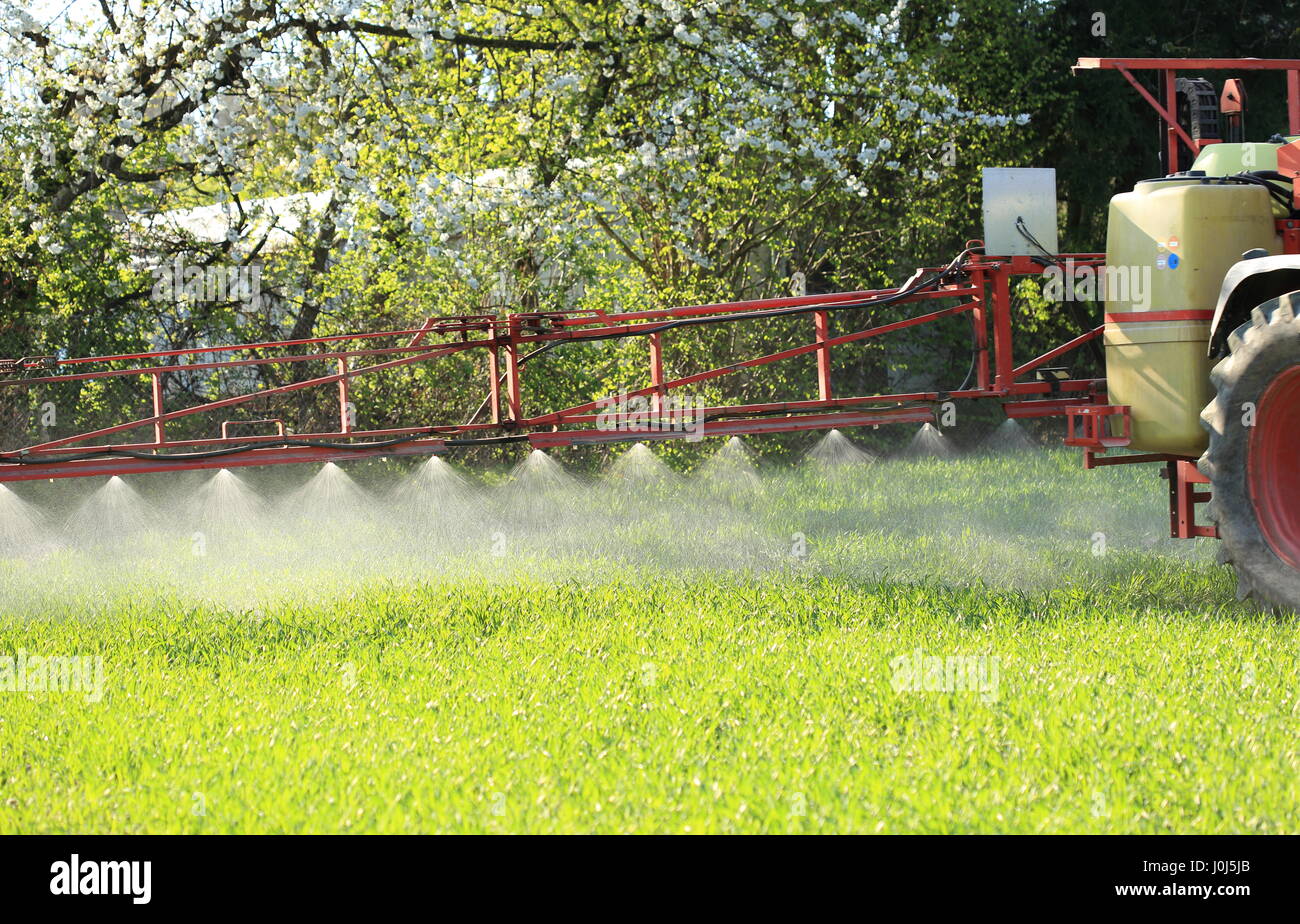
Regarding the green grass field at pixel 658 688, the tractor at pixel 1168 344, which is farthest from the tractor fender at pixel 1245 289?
the green grass field at pixel 658 688

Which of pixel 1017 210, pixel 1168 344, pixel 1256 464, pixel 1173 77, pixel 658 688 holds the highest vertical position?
pixel 1173 77

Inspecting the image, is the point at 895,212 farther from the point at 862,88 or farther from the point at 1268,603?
the point at 1268,603

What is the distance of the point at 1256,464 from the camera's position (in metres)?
5.59

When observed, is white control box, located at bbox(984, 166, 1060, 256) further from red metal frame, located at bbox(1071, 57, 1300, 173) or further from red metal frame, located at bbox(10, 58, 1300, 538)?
red metal frame, located at bbox(1071, 57, 1300, 173)

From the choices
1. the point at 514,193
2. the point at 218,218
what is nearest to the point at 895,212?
the point at 514,193

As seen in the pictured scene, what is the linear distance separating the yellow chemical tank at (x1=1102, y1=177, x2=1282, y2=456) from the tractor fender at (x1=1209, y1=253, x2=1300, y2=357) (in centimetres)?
12

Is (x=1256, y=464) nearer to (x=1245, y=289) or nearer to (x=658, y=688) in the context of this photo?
(x=1245, y=289)

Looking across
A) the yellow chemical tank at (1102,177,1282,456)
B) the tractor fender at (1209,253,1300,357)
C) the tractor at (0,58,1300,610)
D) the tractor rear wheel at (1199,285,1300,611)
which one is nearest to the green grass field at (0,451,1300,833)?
the tractor rear wheel at (1199,285,1300,611)

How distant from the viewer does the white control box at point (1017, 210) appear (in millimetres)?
6562

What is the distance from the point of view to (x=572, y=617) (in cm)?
611

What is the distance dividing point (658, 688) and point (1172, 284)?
302cm

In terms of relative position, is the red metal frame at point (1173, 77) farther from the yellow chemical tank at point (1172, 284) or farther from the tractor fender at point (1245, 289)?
the tractor fender at point (1245, 289)

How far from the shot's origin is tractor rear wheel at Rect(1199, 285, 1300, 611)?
17.9 ft

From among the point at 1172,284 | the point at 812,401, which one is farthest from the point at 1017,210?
the point at 812,401
